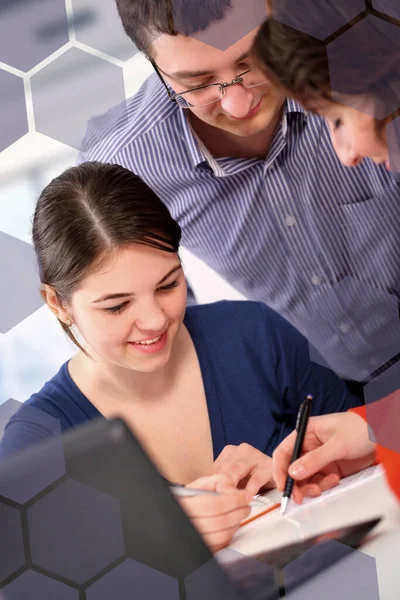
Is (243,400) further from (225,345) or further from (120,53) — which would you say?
(120,53)

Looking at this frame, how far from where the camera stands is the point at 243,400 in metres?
0.69

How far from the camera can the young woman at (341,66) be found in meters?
Answer: 0.57

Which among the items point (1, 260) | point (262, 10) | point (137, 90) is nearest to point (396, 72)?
point (262, 10)

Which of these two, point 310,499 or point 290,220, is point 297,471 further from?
point 290,220

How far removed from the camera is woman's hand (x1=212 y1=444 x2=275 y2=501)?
0.63m

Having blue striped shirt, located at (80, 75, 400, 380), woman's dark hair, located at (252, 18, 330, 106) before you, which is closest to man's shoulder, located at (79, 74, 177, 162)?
blue striped shirt, located at (80, 75, 400, 380)

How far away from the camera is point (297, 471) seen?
2.09 ft
